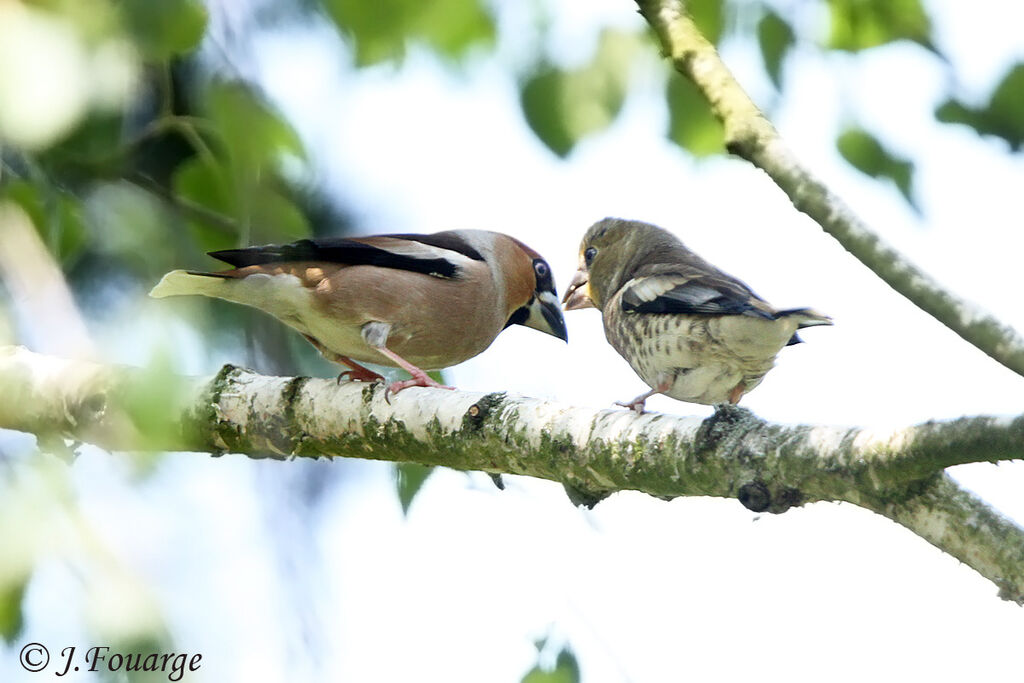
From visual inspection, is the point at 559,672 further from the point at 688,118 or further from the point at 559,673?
the point at 688,118

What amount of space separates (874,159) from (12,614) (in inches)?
101

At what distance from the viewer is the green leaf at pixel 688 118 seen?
3.23m

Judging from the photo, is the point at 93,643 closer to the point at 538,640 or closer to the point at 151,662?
the point at 151,662

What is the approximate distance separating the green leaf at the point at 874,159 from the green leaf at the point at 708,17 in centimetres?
50

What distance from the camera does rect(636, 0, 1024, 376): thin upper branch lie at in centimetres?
185

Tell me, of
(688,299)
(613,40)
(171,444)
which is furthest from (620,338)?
(171,444)

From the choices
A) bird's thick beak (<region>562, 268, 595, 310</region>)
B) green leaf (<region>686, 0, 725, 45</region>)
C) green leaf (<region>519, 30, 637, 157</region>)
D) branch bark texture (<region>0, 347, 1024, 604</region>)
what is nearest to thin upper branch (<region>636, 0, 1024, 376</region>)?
green leaf (<region>686, 0, 725, 45</region>)

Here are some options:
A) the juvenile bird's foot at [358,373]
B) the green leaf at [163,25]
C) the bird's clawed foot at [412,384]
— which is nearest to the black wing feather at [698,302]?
the bird's clawed foot at [412,384]

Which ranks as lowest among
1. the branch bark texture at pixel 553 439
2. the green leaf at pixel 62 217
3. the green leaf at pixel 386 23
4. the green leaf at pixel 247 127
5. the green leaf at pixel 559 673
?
the green leaf at pixel 559 673

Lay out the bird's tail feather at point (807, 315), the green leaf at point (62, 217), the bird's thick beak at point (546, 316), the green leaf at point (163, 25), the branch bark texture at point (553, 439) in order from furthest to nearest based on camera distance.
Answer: the bird's thick beak at point (546, 316)
the bird's tail feather at point (807, 315)
the green leaf at point (62, 217)
the green leaf at point (163, 25)
the branch bark texture at point (553, 439)

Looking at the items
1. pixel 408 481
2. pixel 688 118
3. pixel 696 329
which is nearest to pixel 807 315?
pixel 696 329

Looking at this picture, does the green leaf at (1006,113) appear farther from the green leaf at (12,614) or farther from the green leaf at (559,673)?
the green leaf at (12,614)

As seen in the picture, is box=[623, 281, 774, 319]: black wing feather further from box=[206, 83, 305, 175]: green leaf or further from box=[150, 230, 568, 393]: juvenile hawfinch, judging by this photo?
box=[206, 83, 305, 175]: green leaf

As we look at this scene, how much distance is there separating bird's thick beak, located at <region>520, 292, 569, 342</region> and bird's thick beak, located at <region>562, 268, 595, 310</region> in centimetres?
29
